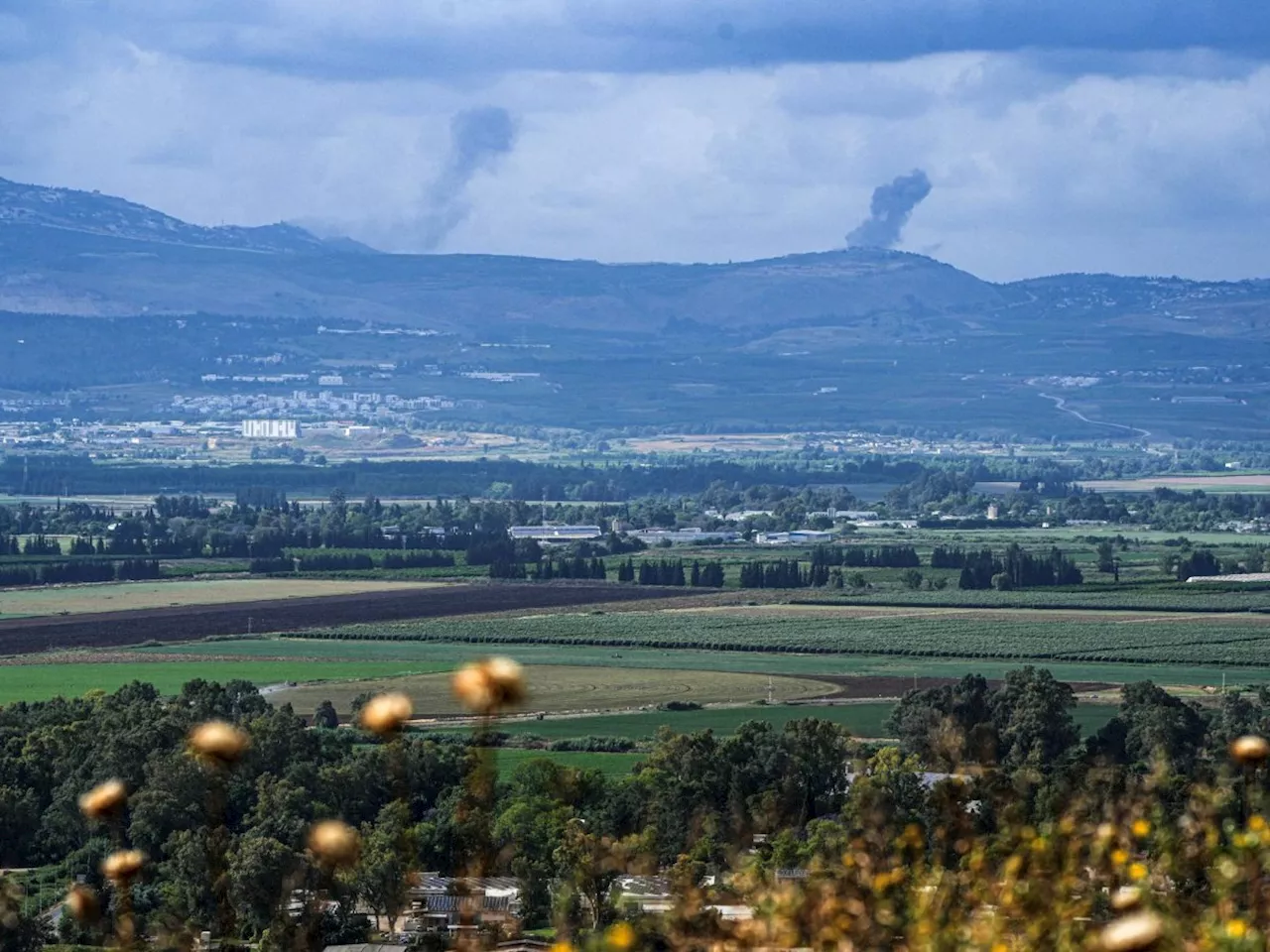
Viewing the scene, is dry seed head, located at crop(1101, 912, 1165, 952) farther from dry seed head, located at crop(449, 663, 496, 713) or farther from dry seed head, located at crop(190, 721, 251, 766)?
dry seed head, located at crop(190, 721, 251, 766)

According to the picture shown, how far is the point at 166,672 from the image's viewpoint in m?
43.2

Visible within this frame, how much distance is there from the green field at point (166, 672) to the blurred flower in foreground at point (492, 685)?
116ft

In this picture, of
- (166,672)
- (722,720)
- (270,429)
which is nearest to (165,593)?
(166,672)

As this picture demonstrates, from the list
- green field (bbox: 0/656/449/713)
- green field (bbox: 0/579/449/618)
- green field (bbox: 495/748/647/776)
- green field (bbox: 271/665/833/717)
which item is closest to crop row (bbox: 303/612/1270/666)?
green field (bbox: 0/656/449/713)

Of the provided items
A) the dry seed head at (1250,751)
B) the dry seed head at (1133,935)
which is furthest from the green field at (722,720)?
the dry seed head at (1133,935)

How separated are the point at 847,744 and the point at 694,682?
40.6 ft

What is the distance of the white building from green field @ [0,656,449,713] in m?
131

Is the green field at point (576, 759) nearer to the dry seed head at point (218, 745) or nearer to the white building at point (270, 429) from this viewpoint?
the dry seed head at point (218, 745)

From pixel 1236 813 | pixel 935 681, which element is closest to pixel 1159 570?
pixel 935 681

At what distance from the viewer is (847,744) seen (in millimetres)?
30016

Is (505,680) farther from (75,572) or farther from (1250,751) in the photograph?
(75,572)

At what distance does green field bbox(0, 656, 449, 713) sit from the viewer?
133 feet

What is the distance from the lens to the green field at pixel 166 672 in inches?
1591

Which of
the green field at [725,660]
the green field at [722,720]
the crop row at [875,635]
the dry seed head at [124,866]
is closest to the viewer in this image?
the dry seed head at [124,866]
